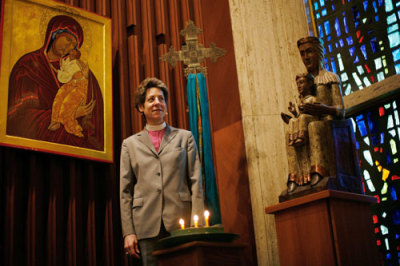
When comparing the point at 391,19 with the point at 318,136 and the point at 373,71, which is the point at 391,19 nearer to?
the point at 373,71

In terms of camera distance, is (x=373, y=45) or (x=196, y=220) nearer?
(x=196, y=220)

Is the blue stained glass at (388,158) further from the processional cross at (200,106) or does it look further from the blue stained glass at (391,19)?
the processional cross at (200,106)

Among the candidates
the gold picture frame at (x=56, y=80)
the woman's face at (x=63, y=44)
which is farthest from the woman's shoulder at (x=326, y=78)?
the woman's face at (x=63, y=44)

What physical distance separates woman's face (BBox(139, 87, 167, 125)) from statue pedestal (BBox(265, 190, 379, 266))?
1074 mm

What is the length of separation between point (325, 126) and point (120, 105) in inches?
77.1

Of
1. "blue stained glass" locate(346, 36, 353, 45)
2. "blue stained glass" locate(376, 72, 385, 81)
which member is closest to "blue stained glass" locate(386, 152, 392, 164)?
→ "blue stained glass" locate(376, 72, 385, 81)

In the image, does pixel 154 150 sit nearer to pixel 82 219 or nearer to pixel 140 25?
pixel 82 219

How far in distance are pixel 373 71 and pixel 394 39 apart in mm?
311

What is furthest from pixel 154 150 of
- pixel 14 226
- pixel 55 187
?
pixel 14 226

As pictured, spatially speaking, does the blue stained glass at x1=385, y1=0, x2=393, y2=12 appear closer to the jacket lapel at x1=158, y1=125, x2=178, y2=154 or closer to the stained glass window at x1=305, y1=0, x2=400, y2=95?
the stained glass window at x1=305, y1=0, x2=400, y2=95

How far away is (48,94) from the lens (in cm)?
411

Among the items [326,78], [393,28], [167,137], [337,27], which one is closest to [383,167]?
[326,78]

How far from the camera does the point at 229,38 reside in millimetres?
4777

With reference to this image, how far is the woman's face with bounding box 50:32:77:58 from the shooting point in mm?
4278
